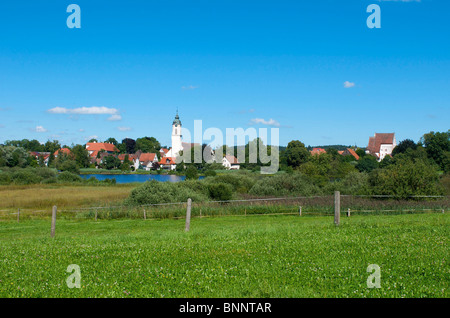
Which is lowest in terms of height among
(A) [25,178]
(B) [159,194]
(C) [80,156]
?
(A) [25,178]

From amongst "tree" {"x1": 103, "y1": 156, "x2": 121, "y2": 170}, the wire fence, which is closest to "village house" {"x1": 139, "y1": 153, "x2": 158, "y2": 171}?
"tree" {"x1": 103, "y1": 156, "x2": 121, "y2": 170}

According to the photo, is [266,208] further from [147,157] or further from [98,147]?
[98,147]

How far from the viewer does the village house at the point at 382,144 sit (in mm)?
153000

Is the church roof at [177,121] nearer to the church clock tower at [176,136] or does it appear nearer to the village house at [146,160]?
the church clock tower at [176,136]

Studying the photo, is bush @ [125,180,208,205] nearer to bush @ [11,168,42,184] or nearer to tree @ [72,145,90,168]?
bush @ [11,168,42,184]

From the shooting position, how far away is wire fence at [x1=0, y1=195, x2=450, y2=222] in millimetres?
26781

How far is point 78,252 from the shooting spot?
1159 cm

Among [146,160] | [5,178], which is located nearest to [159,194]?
[5,178]

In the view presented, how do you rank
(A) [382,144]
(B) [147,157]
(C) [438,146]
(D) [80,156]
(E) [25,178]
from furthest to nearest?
(B) [147,157] < (A) [382,144] < (D) [80,156] < (C) [438,146] < (E) [25,178]

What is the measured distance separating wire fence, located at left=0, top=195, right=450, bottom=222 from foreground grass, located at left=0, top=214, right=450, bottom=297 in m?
13.6

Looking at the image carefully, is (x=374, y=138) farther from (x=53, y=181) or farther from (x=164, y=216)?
(x=164, y=216)

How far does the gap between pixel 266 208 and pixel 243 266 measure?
70.1 ft

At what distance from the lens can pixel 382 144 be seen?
156000 millimetres
